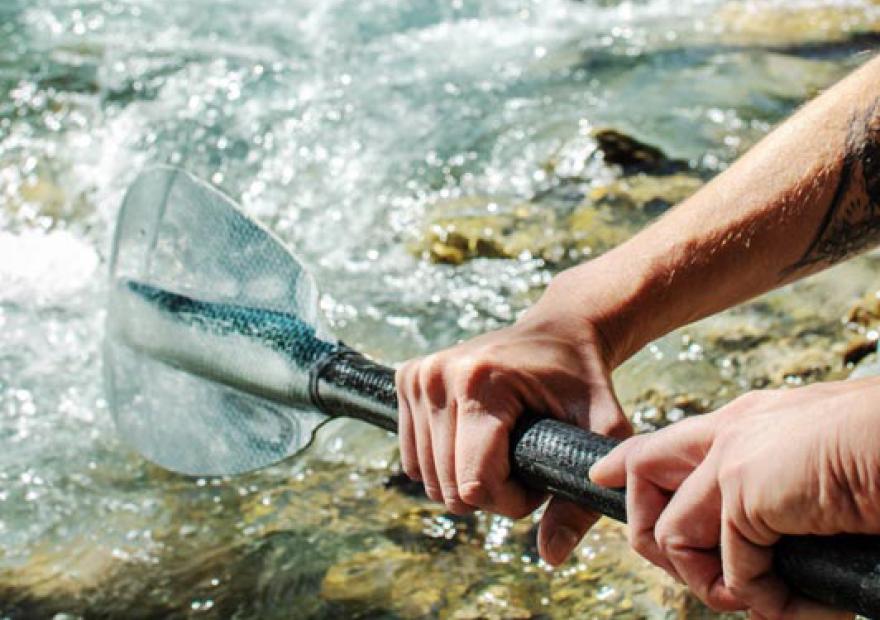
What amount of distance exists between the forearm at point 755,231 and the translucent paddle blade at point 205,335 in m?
0.64

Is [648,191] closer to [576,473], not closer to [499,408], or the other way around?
[499,408]

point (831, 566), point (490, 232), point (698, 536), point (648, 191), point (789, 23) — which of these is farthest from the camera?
point (789, 23)

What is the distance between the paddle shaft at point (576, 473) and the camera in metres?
1.24

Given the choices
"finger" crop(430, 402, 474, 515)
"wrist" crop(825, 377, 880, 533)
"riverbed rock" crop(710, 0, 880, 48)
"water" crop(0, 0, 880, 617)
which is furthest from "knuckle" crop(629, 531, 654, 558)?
"riverbed rock" crop(710, 0, 880, 48)

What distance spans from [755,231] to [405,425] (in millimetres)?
741

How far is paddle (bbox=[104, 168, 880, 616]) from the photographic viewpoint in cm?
230

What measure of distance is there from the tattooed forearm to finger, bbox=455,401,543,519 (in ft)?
2.65

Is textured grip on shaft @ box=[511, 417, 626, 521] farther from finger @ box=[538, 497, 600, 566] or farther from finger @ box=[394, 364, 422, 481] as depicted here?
finger @ box=[394, 364, 422, 481]

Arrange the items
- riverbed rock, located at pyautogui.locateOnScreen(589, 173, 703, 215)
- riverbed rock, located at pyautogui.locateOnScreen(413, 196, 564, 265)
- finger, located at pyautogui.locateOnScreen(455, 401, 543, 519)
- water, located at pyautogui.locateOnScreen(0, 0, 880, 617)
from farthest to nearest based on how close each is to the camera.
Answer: riverbed rock, located at pyautogui.locateOnScreen(589, 173, 703, 215), riverbed rock, located at pyautogui.locateOnScreen(413, 196, 564, 265), water, located at pyautogui.locateOnScreen(0, 0, 880, 617), finger, located at pyautogui.locateOnScreen(455, 401, 543, 519)

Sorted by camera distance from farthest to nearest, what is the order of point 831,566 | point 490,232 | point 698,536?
point 490,232
point 698,536
point 831,566

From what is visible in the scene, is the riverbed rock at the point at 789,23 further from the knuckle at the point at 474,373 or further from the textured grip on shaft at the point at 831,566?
the textured grip on shaft at the point at 831,566

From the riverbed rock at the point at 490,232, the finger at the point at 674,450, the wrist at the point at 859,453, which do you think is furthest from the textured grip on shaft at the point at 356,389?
the riverbed rock at the point at 490,232

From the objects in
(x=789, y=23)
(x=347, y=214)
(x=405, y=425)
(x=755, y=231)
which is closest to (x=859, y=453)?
(x=405, y=425)

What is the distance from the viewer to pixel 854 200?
7.40 ft
